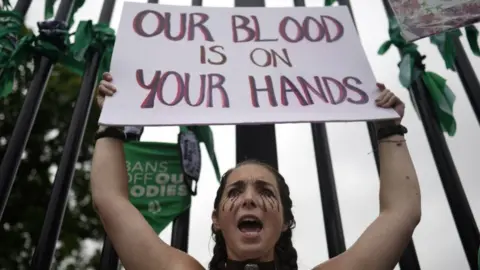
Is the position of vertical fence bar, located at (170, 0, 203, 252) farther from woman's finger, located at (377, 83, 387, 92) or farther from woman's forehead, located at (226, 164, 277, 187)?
woman's finger, located at (377, 83, 387, 92)

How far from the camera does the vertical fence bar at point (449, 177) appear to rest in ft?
6.64

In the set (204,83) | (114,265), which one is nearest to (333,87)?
(204,83)

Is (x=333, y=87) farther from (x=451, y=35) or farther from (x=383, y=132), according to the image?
(x=451, y=35)

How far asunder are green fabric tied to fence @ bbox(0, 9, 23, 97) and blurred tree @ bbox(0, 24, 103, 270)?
457 cm

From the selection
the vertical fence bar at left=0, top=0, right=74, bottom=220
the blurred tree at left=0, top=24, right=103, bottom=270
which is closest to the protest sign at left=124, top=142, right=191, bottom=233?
the vertical fence bar at left=0, top=0, right=74, bottom=220

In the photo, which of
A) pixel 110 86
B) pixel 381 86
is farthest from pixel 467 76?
pixel 110 86

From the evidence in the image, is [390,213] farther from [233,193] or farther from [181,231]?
[181,231]

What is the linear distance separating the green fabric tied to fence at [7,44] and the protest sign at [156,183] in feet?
2.28

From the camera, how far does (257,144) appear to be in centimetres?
228

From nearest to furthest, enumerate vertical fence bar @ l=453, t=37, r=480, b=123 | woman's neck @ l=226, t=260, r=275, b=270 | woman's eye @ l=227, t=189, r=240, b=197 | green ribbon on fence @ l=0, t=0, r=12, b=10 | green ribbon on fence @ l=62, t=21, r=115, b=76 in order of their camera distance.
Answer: woman's neck @ l=226, t=260, r=275, b=270
woman's eye @ l=227, t=189, r=240, b=197
vertical fence bar @ l=453, t=37, r=480, b=123
green ribbon on fence @ l=62, t=21, r=115, b=76
green ribbon on fence @ l=0, t=0, r=12, b=10

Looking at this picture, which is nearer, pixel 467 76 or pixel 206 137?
pixel 467 76

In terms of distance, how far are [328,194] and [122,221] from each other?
1.24 meters

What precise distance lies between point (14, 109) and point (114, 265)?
5.98m

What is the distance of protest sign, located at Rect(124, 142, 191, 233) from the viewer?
2590 millimetres
